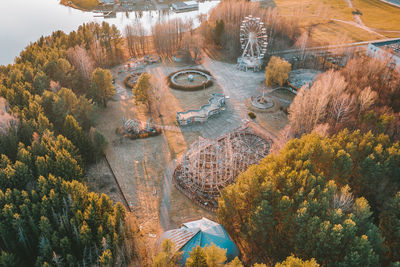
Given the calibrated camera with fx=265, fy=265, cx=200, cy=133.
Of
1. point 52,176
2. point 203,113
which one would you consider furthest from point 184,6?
point 52,176

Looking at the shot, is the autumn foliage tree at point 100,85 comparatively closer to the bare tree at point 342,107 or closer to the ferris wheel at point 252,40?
the ferris wheel at point 252,40

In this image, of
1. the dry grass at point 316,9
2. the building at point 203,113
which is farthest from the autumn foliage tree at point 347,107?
the dry grass at point 316,9

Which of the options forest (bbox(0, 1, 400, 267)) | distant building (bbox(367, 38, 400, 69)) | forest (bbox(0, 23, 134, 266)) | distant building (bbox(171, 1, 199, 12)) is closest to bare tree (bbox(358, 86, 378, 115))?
forest (bbox(0, 1, 400, 267))

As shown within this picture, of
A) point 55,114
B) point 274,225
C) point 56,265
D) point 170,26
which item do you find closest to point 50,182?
point 56,265

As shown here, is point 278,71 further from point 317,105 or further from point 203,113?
point 203,113

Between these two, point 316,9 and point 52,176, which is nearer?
point 52,176

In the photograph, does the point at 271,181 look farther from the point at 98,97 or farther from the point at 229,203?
the point at 98,97
